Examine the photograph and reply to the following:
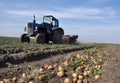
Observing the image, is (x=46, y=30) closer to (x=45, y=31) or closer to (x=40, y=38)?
(x=45, y=31)

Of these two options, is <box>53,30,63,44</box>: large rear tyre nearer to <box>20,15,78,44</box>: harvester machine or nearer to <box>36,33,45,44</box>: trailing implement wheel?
<box>20,15,78,44</box>: harvester machine

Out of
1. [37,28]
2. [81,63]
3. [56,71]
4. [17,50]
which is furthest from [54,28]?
[56,71]

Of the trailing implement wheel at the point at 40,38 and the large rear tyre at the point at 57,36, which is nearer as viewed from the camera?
the trailing implement wheel at the point at 40,38

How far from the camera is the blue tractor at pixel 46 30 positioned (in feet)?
83.1

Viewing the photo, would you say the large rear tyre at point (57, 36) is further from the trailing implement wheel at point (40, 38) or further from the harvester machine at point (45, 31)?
the trailing implement wheel at point (40, 38)

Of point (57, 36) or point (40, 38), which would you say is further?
point (57, 36)

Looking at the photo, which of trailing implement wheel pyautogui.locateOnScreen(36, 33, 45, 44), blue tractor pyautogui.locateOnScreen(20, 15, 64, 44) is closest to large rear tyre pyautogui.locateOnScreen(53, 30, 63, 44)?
blue tractor pyautogui.locateOnScreen(20, 15, 64, 44)

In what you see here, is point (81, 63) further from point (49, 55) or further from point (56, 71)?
point (49, 55)

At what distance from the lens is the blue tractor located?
83.1ft

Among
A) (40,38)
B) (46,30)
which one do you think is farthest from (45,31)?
(40,38)

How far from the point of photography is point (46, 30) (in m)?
26.1

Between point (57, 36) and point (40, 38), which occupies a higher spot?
point (57, 36)

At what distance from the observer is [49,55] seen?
17.2 meters

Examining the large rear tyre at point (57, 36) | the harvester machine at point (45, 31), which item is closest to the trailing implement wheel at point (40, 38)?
the harvester machine at point (45, 31)
